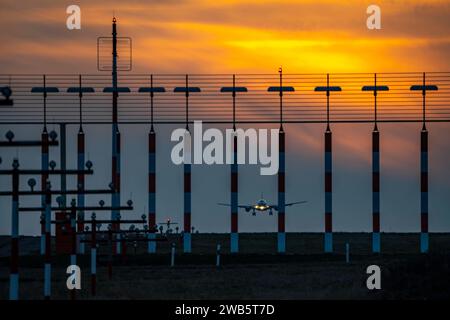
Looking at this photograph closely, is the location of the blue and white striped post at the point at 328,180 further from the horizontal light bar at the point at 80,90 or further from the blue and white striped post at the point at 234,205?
the horizontal light bar at the point at 80,90

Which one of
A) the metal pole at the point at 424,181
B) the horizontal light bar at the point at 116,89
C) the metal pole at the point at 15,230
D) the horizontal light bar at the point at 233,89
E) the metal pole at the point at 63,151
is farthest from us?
the horizontal light bar at the point at 233,89

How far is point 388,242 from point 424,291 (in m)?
46.0

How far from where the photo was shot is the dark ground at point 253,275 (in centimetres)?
5206

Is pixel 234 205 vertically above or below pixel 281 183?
below

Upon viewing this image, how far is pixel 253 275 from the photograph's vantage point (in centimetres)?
6247

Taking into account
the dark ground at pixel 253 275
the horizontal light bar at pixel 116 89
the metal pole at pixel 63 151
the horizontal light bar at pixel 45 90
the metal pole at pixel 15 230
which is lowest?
the dark ground at pixel 253 275

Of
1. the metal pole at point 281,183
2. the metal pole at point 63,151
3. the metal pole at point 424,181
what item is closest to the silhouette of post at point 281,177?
the metal pole at point 281,183

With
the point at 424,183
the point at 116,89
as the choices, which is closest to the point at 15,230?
the point at 116,89

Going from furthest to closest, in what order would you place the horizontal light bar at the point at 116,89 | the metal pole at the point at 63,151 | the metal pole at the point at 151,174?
the metal pole at the point at 151,174 < the metal pole at the point at 63,151 < the horizontal light bar at the point at 116,89

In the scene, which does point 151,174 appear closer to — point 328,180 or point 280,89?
point 280,89

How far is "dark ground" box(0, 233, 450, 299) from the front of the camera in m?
52.1

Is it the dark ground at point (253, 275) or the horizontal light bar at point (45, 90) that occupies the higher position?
the horizontal light bar at point (45, 90)

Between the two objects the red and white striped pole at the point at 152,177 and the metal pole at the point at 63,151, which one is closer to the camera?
the metal pole at the point at 63,151
